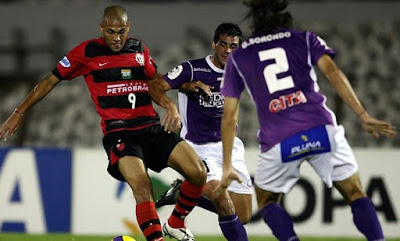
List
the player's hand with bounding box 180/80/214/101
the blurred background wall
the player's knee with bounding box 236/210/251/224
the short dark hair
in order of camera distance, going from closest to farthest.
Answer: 1. the player's hand with bounding box 180/80/214/101
2. the short dark hair
3. the player's knee with bounding box 236/210/251/224
4. the blurred background wall

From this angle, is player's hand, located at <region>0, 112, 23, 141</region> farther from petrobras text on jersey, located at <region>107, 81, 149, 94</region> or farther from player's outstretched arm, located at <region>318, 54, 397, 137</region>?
player's outstretched arm, located at <region>318, 54, 397, 137</region>

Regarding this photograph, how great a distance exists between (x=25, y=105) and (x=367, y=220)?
10.3ft

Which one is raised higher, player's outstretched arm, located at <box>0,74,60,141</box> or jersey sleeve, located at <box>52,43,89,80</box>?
jersey sleeve, located at <box>52,43,89,80</box>

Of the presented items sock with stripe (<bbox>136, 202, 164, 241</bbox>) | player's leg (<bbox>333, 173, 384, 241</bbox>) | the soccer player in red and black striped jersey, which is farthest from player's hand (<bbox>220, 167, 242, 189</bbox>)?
the soccer player in red and black striped jersey

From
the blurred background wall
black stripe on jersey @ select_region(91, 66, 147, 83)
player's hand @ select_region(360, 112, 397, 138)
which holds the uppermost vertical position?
black stripe on jersey @ select_region(91, 66, 147, 83)

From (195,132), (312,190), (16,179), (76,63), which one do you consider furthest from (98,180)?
(76,63)

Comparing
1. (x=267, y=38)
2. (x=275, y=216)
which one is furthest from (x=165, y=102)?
(x=275, y=216)

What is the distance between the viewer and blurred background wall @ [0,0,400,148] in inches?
612

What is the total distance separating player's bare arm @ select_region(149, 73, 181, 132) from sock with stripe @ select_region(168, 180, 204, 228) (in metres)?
0.69

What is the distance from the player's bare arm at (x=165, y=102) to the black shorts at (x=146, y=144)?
238mm

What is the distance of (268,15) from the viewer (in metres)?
5.58

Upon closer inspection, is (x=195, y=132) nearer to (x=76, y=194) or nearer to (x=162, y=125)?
(x=162, y=125)

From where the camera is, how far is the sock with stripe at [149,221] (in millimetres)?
6527

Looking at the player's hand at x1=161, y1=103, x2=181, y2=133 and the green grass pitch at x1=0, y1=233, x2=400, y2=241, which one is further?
the green grass pitch at x1=0, y1=233, x2=400, y2=241
